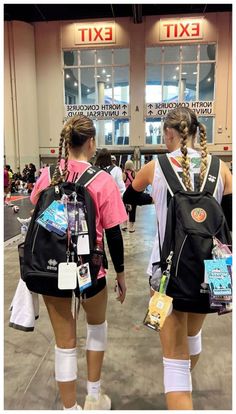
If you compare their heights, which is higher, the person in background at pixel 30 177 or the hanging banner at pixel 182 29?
the hanging banner at pixel 182 29

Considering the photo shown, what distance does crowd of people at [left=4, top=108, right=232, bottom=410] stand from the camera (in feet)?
Answer: 4.40

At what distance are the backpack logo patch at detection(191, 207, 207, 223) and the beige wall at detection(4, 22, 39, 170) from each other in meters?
16.4

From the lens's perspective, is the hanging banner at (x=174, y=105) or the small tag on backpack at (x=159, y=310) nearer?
the small tag on backpack at (x=159, y=310)

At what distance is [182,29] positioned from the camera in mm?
15578

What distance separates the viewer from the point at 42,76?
665 inches

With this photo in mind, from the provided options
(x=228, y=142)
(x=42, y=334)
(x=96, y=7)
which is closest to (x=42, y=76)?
(x=96, y=7)

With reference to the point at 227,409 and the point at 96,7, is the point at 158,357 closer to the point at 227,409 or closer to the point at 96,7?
the point at 227,409

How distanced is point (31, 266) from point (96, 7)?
17.5m

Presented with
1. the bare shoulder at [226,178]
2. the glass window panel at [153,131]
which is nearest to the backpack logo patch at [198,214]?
the bare shoulder at [226,178]

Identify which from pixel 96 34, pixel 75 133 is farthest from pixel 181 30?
pixel 75 133

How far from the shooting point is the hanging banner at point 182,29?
50.6 feet

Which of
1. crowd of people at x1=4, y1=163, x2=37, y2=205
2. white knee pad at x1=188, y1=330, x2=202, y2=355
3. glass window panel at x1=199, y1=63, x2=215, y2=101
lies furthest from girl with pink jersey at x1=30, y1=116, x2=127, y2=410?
glass window panel at x1=199, y1=63, x2=215, y2=101

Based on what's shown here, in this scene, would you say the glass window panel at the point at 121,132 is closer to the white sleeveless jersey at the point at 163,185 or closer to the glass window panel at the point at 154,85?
the glass window panel at the point at 154,85

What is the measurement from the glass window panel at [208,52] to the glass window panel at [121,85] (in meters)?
3.85
